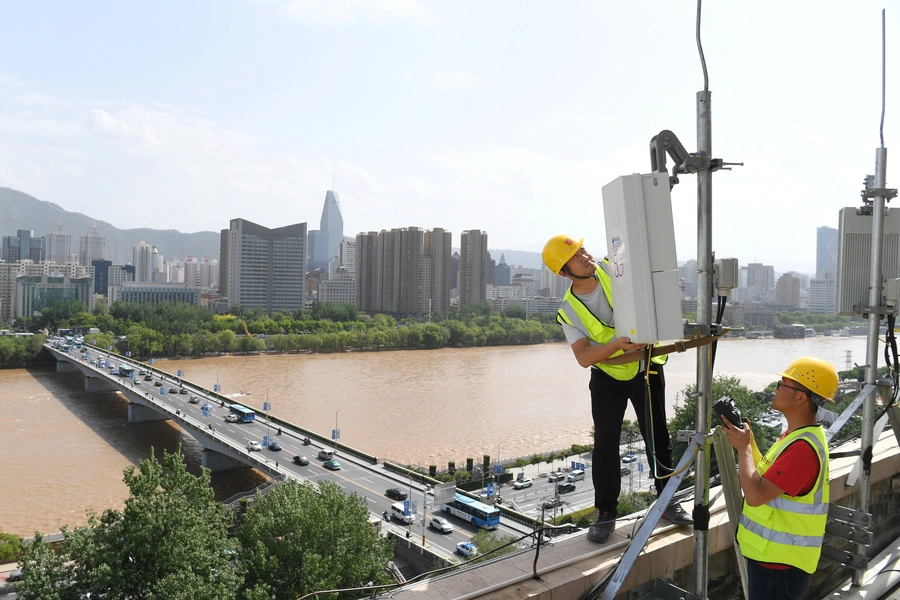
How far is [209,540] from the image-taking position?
5789mm

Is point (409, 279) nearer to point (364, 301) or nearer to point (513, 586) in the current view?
point (364, 301)

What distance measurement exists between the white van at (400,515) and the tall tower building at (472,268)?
36740mm

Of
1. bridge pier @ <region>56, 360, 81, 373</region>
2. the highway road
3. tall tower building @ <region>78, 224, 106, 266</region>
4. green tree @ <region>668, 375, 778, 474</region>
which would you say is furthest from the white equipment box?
tall tower building @ <region>78, 224, 106, 266</region>

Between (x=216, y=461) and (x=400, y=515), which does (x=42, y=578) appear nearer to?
(x=400, y=515)

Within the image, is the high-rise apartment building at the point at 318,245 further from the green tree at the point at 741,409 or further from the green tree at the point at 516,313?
the green tree at the point at 741,409

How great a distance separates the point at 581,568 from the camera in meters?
1.39

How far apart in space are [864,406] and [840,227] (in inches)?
23.4

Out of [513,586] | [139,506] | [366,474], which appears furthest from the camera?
[366,474]

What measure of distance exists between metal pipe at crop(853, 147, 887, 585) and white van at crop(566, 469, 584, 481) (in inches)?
383

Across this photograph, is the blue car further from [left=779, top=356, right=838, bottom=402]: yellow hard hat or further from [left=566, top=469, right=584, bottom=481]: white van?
[left=779, top=356, right=838, bottom=402]: yellow hard hat

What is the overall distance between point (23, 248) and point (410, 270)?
175 feet

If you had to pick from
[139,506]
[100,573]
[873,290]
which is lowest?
[100,573]

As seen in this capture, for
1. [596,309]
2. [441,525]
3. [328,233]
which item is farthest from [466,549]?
[328,233]

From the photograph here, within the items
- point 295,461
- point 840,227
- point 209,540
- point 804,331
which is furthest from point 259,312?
point 840,227
